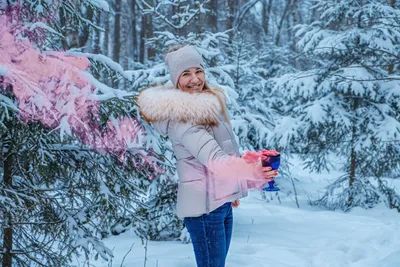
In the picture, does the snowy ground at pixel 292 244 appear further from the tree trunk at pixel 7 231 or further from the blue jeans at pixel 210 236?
the blue jeans at pixel 210 236

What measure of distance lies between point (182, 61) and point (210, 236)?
1143mm

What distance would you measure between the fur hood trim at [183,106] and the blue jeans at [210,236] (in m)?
0.59

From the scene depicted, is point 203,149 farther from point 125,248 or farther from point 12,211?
point 125,248

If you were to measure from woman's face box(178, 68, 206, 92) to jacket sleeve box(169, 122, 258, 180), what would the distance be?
36 cm

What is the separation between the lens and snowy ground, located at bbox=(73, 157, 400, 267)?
171 inches

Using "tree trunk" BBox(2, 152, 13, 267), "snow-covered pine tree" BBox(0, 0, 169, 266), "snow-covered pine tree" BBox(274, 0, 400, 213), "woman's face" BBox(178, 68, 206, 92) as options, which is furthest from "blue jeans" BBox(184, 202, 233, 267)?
"snow-covered pine tree" BBox(274, 0, 400, 213)

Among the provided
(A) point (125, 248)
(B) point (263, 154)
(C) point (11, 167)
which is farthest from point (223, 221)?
(A) point (125, 248)

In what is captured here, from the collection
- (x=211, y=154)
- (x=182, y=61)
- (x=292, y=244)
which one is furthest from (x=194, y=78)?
(x=292, y=244)

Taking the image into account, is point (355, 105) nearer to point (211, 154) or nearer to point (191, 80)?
point (191, 80)

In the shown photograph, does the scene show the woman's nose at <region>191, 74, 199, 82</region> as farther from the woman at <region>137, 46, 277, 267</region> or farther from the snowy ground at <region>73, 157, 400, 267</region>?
the snowy ground at <region>73, 157, 400, 267</region>

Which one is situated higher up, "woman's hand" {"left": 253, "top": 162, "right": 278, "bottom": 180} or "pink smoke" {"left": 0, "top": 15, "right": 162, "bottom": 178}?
"pink smoke" {"left": 0, "top": 15, "right": 162, "bottom": 178}

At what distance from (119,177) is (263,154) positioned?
141 centimetres

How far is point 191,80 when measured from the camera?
103 inches

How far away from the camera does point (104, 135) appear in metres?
3.05
